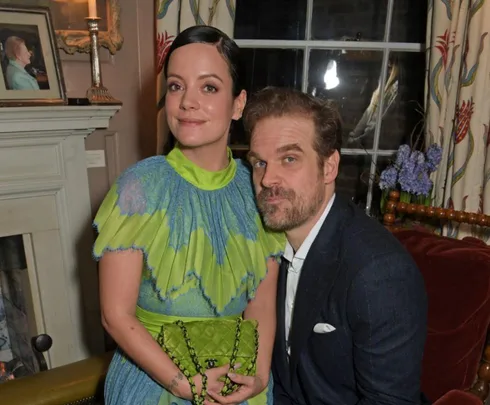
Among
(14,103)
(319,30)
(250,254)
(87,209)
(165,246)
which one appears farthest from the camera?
(319,30)

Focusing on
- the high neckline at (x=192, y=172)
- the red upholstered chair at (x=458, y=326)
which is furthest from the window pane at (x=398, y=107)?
the high neckline at (x=192, y=172)

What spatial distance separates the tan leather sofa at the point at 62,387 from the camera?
1406 millimetres

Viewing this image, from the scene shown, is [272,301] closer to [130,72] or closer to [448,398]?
[448,398]

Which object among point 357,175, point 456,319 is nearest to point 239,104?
point 456,319

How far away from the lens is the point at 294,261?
3.95 feet

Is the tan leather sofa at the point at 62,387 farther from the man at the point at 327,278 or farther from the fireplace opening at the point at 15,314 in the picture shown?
the fireplace opening at the point at 15,314

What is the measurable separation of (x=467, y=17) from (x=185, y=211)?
146cm

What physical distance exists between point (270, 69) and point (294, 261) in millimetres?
1456

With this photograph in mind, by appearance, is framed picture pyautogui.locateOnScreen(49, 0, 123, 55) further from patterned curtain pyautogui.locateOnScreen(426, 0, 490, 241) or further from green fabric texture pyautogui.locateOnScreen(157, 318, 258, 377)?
green fabric texture pyautogui.locateOnScreen(157, 318, 258, 377)

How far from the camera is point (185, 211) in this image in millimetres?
1020

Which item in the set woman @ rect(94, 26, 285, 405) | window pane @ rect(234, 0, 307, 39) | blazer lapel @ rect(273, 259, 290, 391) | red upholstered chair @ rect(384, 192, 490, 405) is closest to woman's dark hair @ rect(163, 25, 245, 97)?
woman @ rect(94, 26, 285, 405)

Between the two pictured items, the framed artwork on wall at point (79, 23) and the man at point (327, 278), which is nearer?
the man at point (327, 278)

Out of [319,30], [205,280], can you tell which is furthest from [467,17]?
[205,280]

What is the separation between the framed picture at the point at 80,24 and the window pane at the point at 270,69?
→ 64 cm
